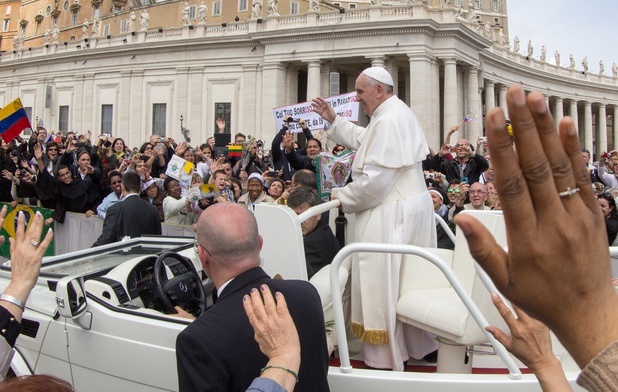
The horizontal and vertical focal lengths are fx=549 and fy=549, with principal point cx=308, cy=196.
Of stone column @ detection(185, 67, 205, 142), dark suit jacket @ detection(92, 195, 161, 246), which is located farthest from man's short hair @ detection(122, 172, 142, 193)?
stone column @ detection(185, 67, 205, 142)

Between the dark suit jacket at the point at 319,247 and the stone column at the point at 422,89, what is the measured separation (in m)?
33.9

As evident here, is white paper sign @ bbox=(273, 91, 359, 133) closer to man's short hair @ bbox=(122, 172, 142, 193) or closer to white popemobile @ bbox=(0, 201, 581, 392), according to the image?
man's short hair @ bbox=(122, 172, 142, 193)

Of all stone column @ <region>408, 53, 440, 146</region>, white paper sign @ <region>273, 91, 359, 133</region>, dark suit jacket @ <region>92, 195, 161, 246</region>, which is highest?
stone column @ <region>408, 53, 440, 146</region>

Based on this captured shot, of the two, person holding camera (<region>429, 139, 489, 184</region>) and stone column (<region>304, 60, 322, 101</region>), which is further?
stone column (<region>304, 60, 322, 101</region>)

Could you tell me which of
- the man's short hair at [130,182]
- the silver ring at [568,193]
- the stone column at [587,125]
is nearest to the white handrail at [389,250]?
the silver ring at [568,193]

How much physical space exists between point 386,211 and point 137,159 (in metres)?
6.98

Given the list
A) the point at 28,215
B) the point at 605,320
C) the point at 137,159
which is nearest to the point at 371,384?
the point at 605,320

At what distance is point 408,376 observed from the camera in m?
3.24

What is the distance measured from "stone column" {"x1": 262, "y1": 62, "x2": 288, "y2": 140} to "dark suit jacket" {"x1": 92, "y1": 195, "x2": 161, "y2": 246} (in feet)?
110

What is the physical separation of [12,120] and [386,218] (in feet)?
39.2

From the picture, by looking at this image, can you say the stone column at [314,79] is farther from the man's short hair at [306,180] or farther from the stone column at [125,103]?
the man's short hair at [306,180]

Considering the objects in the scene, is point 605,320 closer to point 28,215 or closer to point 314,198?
point 314,198

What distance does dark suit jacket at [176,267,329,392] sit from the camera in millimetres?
2430

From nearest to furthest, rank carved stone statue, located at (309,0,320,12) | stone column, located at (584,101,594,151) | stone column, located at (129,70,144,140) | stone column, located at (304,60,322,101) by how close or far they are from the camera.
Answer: stone column, located at (304,60,322,101) < carved stone statue, located at (309,0,320,12) < stone column, located at (129,70,144,140) < stone column, located at (584,101,594,151)
